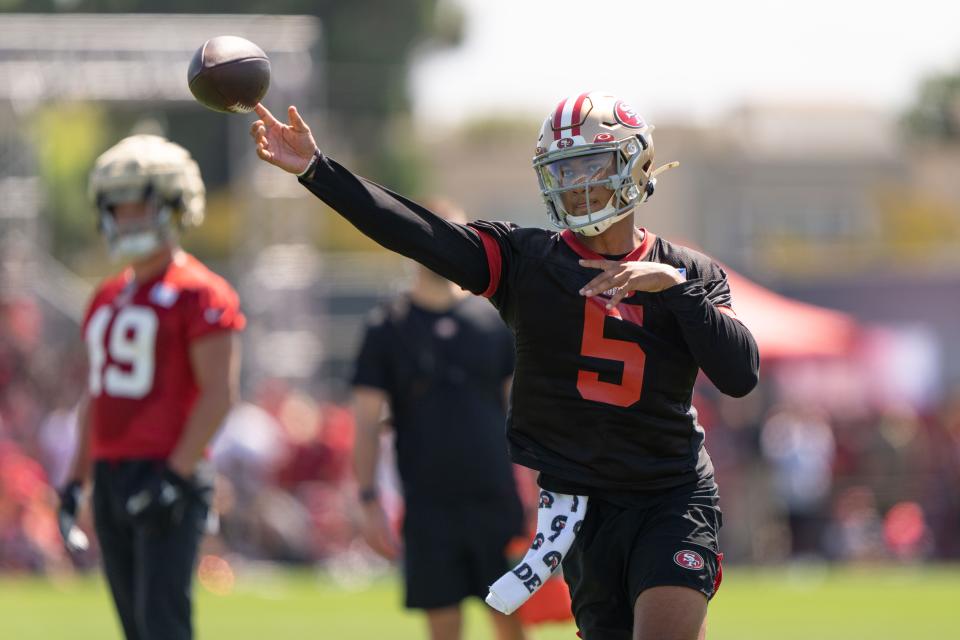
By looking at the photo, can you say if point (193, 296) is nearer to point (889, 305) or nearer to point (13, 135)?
point (13, 135)

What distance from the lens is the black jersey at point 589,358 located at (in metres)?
4.86

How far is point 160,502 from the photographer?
5891 mm

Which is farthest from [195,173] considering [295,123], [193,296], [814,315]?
[814,315]

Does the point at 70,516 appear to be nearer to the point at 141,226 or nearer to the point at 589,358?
the point at 141,226

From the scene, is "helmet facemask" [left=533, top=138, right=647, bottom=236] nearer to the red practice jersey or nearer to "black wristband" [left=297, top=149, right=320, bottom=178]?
"black wristband" [left=297, top=149, right=320, bottom=178]

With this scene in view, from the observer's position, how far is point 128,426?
6.10 meters

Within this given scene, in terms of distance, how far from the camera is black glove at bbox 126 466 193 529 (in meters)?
5.89

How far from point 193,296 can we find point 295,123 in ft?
5.42

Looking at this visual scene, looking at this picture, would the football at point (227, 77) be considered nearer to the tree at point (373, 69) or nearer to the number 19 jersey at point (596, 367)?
the number 19 jersey at point (596, 367)

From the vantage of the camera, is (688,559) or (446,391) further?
(446,391)

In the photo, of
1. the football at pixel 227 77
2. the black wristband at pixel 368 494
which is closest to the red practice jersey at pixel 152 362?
the black wristband at pixel 368 494

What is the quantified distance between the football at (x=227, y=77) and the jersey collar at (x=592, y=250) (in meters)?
1.02

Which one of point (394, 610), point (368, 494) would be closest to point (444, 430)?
point (368, 494)

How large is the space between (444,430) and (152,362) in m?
1.34
